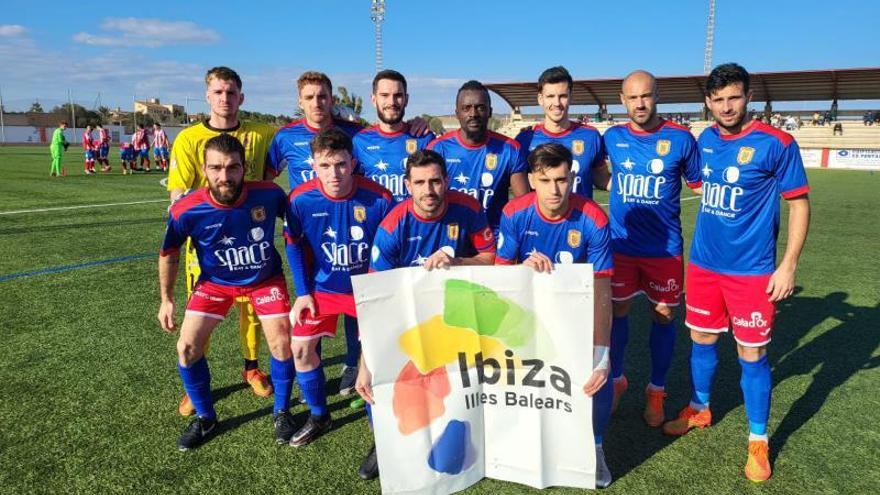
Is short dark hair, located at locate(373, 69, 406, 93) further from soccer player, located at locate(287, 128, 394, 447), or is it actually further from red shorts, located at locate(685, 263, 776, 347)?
red shorts, located at locate(685, 263, 776, 347)

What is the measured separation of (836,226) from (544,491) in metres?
12.0

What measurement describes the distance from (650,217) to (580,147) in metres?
0.68

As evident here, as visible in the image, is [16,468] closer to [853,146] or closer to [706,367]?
[706,367]

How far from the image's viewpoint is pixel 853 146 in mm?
35125

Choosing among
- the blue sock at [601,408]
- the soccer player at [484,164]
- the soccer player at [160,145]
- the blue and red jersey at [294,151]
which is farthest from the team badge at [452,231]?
the soccer player at [160,145]

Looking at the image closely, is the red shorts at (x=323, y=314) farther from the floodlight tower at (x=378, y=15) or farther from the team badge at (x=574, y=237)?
the floodlight tower at (x=378, y=15)

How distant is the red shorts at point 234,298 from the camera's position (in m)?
3.45

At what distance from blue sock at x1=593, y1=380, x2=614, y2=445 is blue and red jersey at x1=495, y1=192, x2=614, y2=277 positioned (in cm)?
64

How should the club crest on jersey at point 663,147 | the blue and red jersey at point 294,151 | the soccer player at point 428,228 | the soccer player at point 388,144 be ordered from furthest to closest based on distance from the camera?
the blue and red jersey at point 294,151 < the soccer player at point 388,144 < the club crest on jersey at point 663,147 < the soccer player at point 428,228

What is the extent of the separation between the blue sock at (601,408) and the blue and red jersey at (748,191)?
3.47 feet

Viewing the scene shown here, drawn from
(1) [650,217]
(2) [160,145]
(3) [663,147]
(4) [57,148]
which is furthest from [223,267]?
(2) [160,145]

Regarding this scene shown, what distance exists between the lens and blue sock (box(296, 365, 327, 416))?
3451 mm

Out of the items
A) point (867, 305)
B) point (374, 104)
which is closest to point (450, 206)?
point (374, 104)

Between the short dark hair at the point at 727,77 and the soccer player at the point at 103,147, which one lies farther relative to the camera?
the soccer player at the point at 103,147
